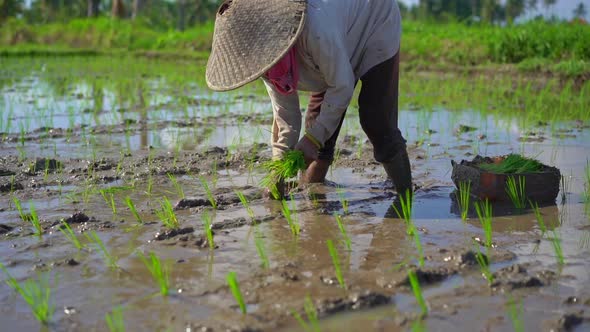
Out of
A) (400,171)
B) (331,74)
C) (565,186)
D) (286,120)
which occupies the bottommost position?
(565,186)

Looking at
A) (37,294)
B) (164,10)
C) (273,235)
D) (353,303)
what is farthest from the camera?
(164,10)

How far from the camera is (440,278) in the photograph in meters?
2.37

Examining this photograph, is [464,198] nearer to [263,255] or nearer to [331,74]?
[331,74]

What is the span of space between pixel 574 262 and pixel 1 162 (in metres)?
3.60

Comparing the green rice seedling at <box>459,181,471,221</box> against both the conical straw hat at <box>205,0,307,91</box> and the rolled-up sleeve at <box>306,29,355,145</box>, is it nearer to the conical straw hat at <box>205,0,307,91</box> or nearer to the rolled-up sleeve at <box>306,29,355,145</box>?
the rolled-up sleeve at <box>306,29,355,145</box>

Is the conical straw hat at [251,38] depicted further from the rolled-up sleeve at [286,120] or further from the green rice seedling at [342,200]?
the green rice seedling at [342,200]

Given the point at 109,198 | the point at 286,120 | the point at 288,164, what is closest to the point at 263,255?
the point at 288,164

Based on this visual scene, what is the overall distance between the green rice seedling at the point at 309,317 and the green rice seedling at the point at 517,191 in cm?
156

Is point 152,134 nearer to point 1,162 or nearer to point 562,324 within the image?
point 1,162

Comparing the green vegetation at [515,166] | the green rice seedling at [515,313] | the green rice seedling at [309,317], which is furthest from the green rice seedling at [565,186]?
the green rice seedling at [309,317]

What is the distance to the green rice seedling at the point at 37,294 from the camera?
2.08 meters

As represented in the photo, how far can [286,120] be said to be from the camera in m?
3.46

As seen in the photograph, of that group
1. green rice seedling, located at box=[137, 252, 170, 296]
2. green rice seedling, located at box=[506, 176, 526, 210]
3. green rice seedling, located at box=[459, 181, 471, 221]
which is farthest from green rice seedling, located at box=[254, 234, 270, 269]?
green rice seedling, located at box=[506, 176, 526, 210]

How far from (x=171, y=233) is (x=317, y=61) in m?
0.97
